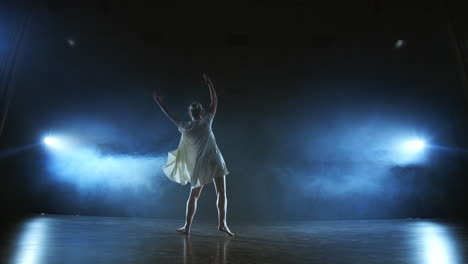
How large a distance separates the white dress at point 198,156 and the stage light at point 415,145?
402 centimetres

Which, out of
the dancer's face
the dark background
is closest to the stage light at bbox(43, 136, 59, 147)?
the dark background

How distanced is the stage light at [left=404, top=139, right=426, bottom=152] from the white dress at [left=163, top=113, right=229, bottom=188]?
4023mm

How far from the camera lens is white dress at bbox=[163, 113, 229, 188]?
8.66ft

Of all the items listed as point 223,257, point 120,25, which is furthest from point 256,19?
point 223,257

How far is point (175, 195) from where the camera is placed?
16.4ft

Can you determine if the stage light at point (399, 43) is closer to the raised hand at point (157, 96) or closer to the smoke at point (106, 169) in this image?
the raised hand at point (157, 96)

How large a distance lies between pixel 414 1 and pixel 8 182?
766cm

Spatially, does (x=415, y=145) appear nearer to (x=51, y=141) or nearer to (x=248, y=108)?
(x=248, y=108)

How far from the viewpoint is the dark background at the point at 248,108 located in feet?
15.9

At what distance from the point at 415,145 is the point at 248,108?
3.14m

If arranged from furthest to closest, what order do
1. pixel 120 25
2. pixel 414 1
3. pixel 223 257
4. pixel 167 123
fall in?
pixel 167 123 → pixel 120 25 → pixel 414 1 → pixel 223 257

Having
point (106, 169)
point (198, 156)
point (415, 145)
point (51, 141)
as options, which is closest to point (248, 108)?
point (198, 156)

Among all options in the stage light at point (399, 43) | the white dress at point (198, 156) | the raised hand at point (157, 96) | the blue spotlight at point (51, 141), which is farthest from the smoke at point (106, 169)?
the stage light at point (399, 43)

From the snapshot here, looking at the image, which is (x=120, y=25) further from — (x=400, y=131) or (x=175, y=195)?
(x=400, y=131)
